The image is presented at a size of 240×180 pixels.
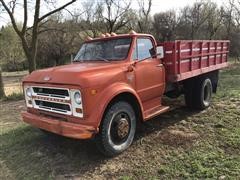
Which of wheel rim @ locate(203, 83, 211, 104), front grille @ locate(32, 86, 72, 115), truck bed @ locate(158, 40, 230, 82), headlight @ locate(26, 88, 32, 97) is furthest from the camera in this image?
wheel rim @ locate(203, 83, 211, 104)

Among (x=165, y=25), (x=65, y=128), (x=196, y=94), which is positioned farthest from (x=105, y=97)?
(x=165, y=25)

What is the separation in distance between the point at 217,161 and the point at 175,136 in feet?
4.16

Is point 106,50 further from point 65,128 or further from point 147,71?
point 65,128

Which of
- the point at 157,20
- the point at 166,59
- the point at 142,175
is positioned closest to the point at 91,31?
the point at 157,20

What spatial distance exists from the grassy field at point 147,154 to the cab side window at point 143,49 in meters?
1.55

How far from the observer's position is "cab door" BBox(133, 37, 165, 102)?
222 inches

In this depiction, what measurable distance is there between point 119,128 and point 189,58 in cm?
287

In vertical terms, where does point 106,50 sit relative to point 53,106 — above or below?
above

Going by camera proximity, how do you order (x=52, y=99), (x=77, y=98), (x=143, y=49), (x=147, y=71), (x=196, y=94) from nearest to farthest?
(x=77, y=98), (x=52, y=99), (x=147, y=71), (x=143, y=49), (x=196, y=94)

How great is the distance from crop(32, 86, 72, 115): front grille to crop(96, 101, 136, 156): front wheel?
618mm

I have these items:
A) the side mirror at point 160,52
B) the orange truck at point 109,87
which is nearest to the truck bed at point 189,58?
the orange truck at point 109,87

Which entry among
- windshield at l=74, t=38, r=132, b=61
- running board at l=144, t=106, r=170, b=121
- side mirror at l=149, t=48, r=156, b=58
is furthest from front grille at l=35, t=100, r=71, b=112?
side mirror at l=149, t=48, r=156, b=58

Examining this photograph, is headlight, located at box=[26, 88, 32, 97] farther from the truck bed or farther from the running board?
the truck bed

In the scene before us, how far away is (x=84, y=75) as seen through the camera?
4535 millimetres
